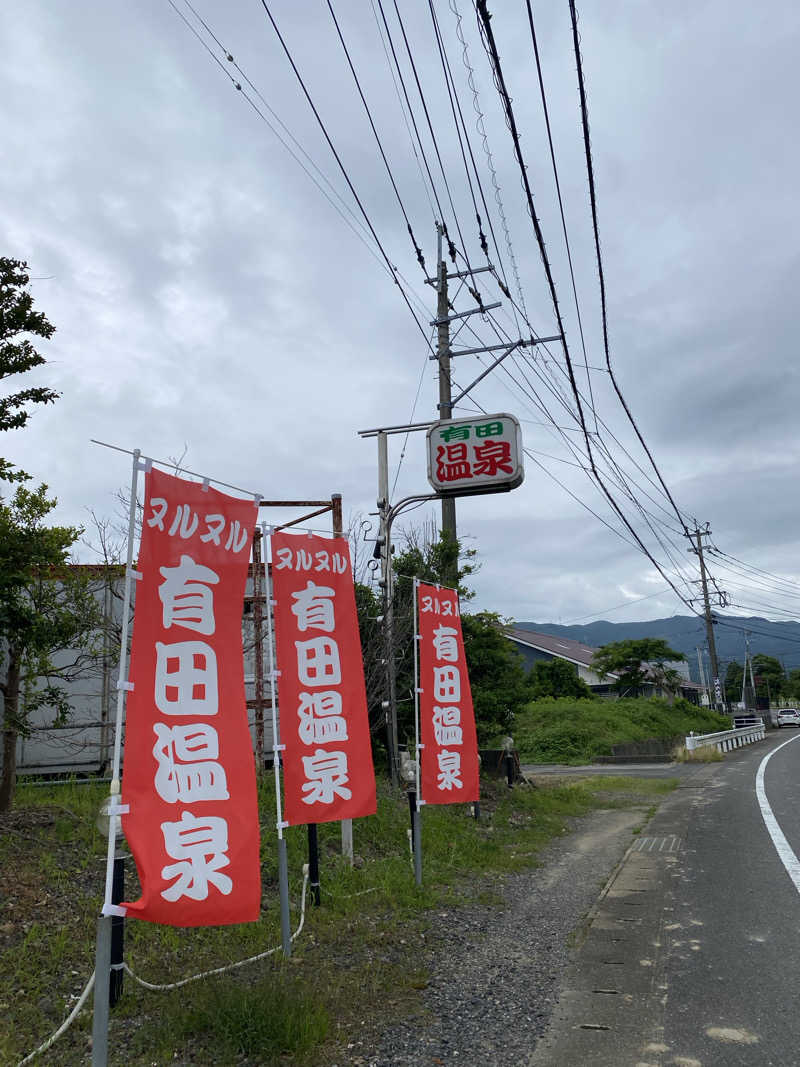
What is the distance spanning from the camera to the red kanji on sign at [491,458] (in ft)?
38.1

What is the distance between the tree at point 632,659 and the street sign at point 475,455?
2904 centimetres

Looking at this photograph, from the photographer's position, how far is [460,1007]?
4691 mm

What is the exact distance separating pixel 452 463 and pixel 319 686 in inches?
238

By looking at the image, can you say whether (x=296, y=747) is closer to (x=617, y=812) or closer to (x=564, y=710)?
(x=617, y=812)

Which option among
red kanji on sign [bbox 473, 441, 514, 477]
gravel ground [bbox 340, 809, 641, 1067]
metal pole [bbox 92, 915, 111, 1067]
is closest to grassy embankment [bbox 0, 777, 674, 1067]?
gravel ground [bbox 340, 809, 641, 1067]

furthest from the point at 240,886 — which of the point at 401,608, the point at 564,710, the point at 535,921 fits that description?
the point at 564,710

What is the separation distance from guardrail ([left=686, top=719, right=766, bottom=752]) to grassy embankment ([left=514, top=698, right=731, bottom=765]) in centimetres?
239

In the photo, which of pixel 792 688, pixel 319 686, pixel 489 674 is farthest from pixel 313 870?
pixel 792 688

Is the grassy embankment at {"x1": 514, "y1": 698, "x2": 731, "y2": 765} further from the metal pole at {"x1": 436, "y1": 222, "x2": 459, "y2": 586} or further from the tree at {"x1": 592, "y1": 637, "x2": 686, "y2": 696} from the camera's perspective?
the metal pole at {"x1": 436, "y1": 222, "x2": 459, "y2": 586}

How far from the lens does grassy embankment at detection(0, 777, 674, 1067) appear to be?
4027 millimetres

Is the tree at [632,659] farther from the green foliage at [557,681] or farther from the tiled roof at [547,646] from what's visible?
the tiled roof at [547,646]

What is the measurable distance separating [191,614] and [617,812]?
1159cm

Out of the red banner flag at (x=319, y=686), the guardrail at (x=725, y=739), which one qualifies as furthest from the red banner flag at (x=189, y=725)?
the guardrail at (x=725, y=739)

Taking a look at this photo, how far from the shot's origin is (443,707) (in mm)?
8844
